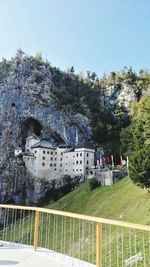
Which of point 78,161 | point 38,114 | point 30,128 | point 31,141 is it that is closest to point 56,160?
point 78,161

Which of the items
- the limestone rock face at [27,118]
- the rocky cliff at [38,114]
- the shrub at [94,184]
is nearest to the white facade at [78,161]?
the rocky cliff at [38,114]

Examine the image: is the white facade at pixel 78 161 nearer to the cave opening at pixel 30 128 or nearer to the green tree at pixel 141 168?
the cave opening at pixel 30 128

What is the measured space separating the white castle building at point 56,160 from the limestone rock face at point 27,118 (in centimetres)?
211

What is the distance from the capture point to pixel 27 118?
71.1 metres

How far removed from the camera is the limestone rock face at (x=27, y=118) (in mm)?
65875

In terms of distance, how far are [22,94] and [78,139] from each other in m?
17.1

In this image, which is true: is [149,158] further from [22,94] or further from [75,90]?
[75,90]

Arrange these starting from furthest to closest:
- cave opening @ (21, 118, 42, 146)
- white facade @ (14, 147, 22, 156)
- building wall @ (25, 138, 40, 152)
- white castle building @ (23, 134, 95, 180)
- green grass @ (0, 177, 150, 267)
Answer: cave opening @ (21, 118, 42, 146) < building wall @ (25, 138, 40, 152) < white facade @ (14, 147, 22, 156) < white castle building @ (23, 134, 95, 180) < green grass @ (0, 177, 150, 267)

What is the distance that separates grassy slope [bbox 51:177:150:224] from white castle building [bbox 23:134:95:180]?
14871 mm

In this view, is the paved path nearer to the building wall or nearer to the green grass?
the green grass

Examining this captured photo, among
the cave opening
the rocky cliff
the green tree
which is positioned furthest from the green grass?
the cave opening

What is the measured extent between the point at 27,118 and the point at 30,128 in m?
2.87

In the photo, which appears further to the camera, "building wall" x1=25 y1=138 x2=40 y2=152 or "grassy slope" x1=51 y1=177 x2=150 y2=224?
"building wall" x1=25 y1=138 x2=40 y2=152

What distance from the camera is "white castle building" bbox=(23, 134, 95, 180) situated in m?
63.2
